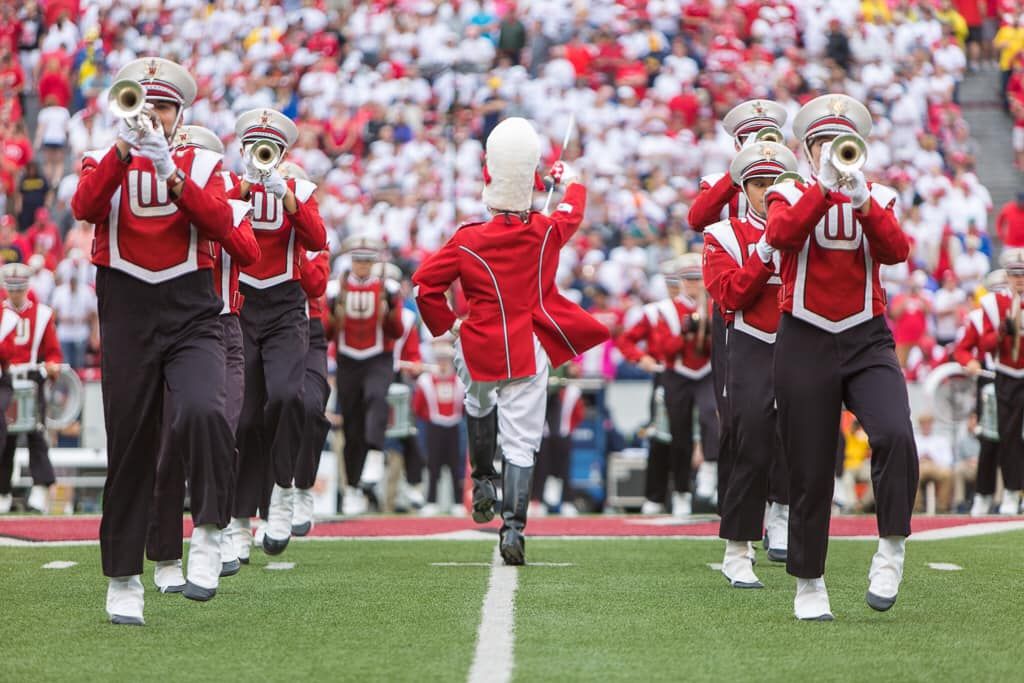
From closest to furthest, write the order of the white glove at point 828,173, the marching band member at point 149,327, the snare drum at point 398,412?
the white glove at point 828,173
the marching band member at point 149,327
the snare drum at point 398,412

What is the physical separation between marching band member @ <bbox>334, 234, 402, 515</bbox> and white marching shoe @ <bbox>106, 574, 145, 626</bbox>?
6.75 metres

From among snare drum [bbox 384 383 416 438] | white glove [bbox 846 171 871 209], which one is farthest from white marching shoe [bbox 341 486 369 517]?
white glove [bbox 846 171 871 209]

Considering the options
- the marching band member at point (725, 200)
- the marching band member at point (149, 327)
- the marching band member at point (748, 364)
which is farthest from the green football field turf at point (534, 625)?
the marching band member at point (725, 200)

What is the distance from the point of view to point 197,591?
6934mm

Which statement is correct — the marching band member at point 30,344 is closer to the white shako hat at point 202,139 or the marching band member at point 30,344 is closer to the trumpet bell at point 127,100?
the white shako hat at point 202,139

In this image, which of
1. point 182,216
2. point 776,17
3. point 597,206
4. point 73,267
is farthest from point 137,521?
point 776,17

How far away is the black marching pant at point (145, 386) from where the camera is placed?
655 cm

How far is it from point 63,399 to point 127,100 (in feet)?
34.8

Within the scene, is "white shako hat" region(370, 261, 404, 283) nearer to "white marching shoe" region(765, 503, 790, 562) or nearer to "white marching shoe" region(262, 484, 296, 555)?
"white marching shoe" region(262, 484, 296, 555)

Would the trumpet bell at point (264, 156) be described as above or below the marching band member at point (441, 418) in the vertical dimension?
above

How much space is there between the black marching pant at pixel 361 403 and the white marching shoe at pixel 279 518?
3.93 m

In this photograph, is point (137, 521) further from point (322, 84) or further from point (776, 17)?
point (776, 17)

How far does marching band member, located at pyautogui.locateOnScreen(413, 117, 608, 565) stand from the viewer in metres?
8.69

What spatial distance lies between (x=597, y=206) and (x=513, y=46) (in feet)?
11.5
